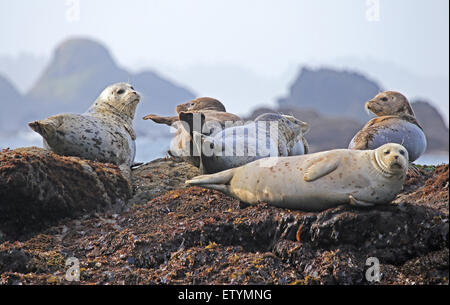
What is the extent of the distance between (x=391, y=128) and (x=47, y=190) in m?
4.46

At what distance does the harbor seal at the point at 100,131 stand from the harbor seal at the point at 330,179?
2.87 m

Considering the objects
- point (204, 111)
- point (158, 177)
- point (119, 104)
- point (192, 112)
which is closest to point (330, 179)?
point (192, 112)

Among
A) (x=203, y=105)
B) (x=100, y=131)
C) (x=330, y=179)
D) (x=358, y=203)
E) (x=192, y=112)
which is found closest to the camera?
(x=358, y=203)

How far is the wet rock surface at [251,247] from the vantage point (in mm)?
4801

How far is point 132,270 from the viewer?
5.20m

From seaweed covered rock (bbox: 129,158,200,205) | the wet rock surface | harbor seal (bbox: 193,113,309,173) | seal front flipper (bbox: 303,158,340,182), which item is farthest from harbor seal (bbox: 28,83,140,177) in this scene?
seal front flipper (bbox: 303,158,340,182)

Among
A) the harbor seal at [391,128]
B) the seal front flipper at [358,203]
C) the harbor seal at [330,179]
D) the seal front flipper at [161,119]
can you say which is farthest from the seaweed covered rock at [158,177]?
the seal front flipper at [358,203]

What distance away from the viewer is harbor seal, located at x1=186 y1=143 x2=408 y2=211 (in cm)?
511

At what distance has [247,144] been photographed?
6.95m

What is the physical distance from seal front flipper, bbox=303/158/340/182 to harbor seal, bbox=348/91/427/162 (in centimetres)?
234

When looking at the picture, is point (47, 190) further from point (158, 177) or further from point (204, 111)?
point (204, 111)

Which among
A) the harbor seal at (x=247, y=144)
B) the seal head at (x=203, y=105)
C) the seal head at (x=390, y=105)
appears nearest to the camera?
the harbor seal at (x=247, y=144)

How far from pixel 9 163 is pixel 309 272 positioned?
3.38 metres

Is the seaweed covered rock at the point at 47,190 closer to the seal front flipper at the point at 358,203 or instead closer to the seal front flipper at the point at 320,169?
the seal front flipper at the point at 320,169
